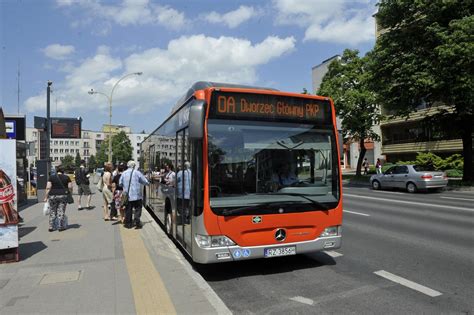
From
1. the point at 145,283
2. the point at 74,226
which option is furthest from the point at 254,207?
the point at 74,226

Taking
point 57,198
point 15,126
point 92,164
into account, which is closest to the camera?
point 57,198

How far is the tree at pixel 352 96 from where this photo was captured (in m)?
32.5

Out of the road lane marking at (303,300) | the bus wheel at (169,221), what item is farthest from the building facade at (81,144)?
the road lane marking at (303,300)

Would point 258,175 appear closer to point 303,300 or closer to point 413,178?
point 303,300

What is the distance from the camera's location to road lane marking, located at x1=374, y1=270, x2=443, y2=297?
17.1ft

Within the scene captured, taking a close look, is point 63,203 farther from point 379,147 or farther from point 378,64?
point 379,147

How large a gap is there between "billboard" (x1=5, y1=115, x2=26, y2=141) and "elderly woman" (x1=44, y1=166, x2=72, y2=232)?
8.52m

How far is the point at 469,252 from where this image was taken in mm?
7352

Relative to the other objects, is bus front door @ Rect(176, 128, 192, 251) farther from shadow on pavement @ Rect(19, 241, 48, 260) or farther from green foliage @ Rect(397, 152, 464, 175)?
green foliage @ Rect(397, 152, 464, 175)

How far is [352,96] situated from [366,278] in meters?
28.3

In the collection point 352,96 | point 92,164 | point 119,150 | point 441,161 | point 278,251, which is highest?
point 352,96

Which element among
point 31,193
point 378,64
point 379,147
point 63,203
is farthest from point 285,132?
point 379,147

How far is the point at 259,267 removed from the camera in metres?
6.68

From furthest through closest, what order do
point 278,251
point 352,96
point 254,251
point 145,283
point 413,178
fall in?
1. point 352,96
2. point 413,178
3. point 278,251
4. point 254,251
5. point 145,283
